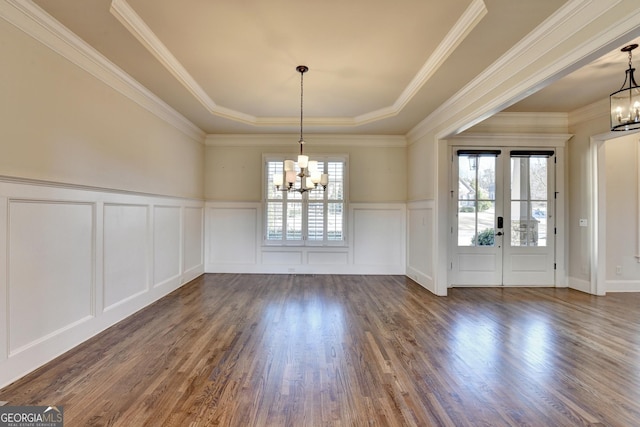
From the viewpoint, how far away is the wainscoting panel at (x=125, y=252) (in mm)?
3096

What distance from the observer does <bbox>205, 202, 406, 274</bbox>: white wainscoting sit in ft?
19.0

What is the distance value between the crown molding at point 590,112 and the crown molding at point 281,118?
9.74 feet

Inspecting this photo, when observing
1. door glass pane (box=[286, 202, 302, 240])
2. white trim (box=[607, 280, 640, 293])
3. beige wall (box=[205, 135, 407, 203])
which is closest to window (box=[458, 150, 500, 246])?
beige wall (box=[205, 135, 407, 203])

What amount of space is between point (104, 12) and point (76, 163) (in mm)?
1331

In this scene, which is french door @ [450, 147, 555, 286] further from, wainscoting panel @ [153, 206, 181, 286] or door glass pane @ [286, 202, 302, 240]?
wainscoting panel @ [153, 206, 181, 286]

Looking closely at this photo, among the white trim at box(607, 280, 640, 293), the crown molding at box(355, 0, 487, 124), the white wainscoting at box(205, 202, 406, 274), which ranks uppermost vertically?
the crown molding at box(355, 0, 487, 124)

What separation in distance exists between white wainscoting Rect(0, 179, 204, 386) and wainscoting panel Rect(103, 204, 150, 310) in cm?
1

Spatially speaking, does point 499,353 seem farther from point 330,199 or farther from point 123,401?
point 330,199

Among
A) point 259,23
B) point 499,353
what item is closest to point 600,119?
point 499,353

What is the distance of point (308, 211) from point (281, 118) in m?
1.86

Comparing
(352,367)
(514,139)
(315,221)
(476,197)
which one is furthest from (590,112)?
(352,367)

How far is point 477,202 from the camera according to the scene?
493 cm

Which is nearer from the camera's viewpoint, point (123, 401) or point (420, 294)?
point (123, 401)

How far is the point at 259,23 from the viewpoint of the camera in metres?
2.55
